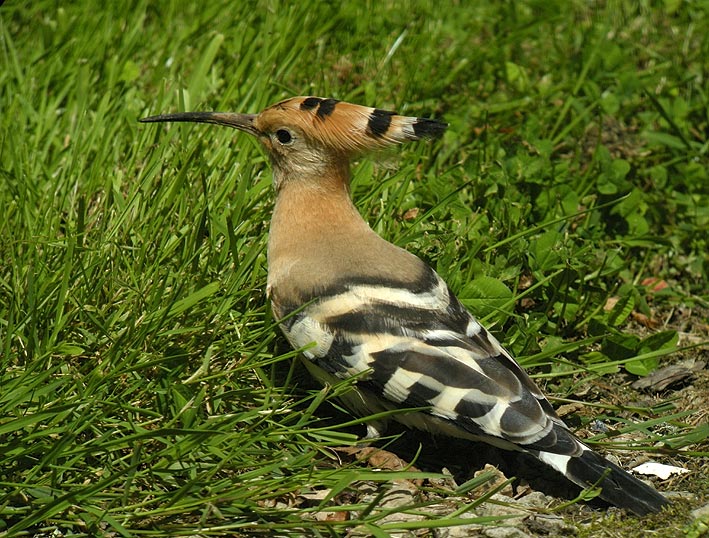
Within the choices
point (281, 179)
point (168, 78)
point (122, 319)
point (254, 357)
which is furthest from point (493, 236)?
point (168, 78)

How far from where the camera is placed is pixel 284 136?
3.00 meters

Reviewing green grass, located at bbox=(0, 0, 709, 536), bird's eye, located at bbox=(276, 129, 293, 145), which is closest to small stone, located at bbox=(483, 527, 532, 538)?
green grass, located at bbox=(0, 0, 709, 536)

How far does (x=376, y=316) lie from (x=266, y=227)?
778mm

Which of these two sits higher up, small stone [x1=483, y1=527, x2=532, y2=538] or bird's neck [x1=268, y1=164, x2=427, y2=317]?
bird's neck [x1=268, y1=164, x2=427, y2=317]

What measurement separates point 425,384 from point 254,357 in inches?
19.1

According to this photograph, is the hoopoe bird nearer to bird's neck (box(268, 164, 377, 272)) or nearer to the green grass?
bird's neck (box(268, 164, 377, 272))

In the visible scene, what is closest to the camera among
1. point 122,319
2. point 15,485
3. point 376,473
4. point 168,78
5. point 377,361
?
point 15,485

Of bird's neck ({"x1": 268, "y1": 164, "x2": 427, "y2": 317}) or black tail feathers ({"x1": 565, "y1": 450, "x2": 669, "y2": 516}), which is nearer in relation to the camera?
black tail feathers ({"x1": 565, "y1": 450, "x2": 669, "y2": 516})

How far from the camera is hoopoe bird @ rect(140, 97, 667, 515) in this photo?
8.00 ft

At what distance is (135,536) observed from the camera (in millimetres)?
2184

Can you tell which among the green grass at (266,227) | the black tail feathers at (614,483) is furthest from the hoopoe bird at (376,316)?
Answer: the green grass at (266,227)

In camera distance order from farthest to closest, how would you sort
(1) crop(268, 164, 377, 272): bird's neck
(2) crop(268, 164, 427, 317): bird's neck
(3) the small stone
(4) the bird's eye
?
(4) the bird's eye < (1) crop(268, 164, 377, 272): bird's neck < (2) crop(268, 164, 427, 317): bird's neck < (3) the small stone

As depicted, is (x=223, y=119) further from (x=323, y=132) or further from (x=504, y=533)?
(x=504, y=533)

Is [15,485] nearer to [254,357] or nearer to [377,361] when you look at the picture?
[254,357]
